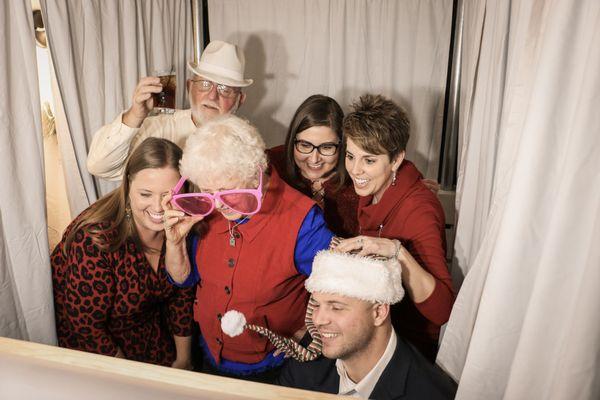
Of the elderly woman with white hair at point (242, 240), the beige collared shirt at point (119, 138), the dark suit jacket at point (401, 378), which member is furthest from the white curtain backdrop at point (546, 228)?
the beige collared shirt at point (119, 138)

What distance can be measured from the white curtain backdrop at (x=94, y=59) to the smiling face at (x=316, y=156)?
44.3 inches

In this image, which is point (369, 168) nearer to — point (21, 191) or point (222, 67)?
point (222, 67)

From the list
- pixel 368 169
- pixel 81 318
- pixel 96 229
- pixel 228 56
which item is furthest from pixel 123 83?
pixel 368 169

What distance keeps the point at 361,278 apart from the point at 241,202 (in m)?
0.48

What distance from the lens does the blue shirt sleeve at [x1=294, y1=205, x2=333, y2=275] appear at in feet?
4.98

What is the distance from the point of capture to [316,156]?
200 cm

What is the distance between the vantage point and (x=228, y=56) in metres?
2.23

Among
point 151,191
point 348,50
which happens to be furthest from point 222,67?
point 348,50

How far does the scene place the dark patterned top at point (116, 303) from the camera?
1548 millimetres

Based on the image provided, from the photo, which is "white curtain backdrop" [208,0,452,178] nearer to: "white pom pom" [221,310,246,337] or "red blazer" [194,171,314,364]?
"red blazer" [194,171,314,364]

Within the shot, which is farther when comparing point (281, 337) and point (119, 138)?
point (119, 138)

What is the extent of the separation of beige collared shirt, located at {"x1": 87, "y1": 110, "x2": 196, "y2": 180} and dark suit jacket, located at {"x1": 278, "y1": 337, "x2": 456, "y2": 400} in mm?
1250

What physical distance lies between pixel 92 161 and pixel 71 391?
129 cm

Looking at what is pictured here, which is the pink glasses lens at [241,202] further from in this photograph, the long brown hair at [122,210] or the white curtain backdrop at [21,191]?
the white curtain backdrop at [21,191]
